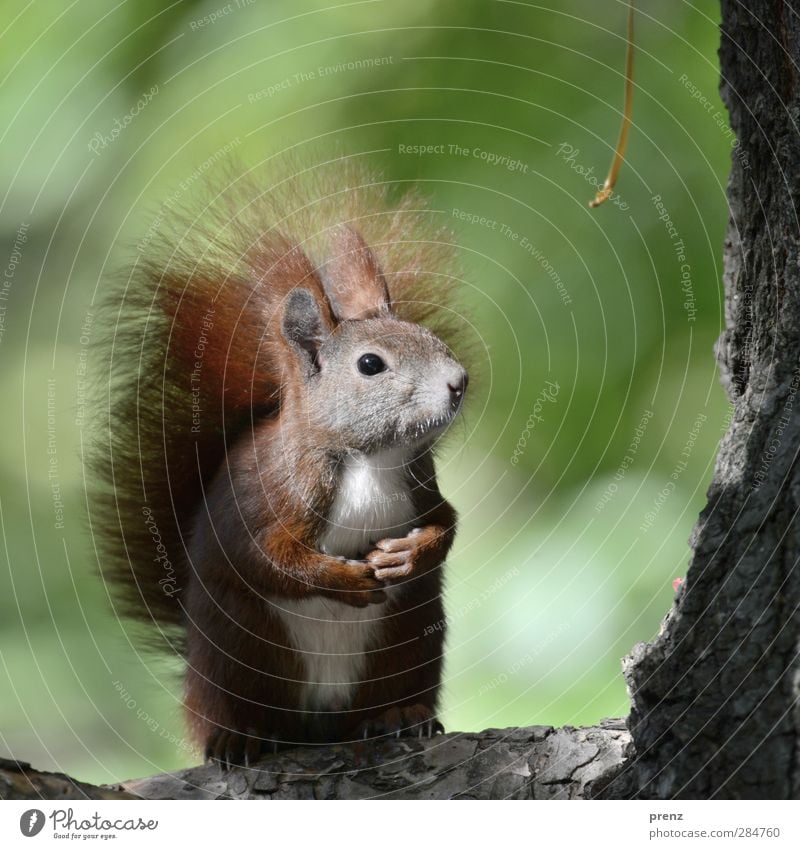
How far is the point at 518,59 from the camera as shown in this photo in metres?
1.33

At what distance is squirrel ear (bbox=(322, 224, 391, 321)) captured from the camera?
40.5 inches

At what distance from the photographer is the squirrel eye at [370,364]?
99 cm

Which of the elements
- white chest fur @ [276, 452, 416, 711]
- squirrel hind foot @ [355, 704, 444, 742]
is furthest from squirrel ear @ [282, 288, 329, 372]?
squirrel hind foot @ [355, 704, 444, 742]

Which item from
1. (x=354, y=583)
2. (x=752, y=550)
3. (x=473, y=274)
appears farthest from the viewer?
(x=473, y=274)

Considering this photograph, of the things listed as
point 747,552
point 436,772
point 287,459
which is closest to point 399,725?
point 436,772

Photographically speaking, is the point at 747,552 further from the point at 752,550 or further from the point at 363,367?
the point at 363,367

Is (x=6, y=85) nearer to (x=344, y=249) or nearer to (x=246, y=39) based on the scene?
(x=246, y=39)

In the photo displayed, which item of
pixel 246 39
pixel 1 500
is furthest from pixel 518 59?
pixel 1 500

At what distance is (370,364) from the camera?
3.25 ft

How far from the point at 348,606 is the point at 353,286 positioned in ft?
1.15

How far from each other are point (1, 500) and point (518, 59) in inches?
38.1
